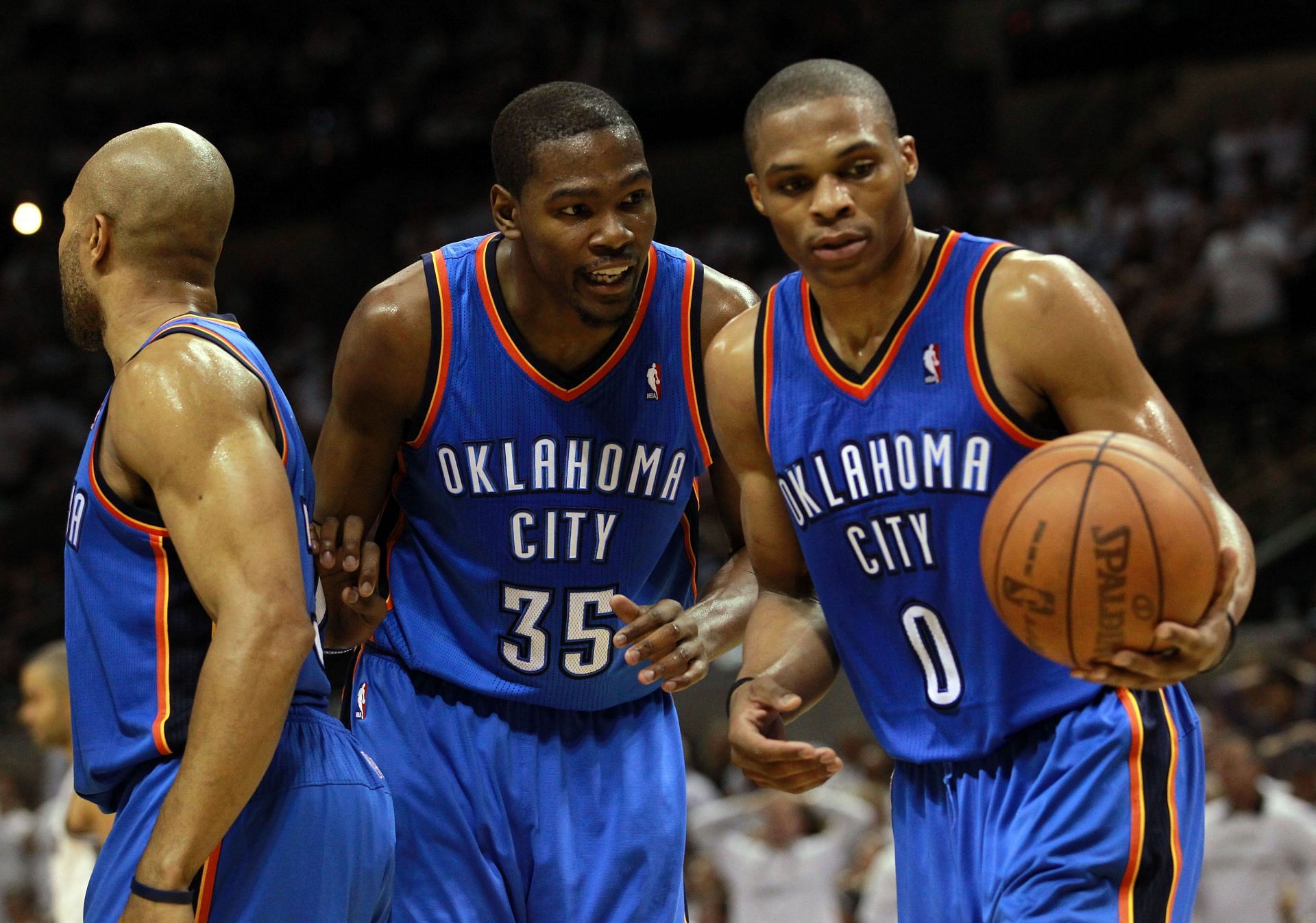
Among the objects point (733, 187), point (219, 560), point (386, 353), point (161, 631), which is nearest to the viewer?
point (219, 560)

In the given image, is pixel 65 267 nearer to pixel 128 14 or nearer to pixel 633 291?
pixel 633 291

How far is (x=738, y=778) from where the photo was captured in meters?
10.2

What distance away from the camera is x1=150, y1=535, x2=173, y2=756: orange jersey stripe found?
9.67ft

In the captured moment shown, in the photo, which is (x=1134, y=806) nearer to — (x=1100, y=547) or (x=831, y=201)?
(x=1100, y=547)

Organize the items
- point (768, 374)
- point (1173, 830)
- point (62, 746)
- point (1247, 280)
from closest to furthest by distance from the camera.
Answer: point (1173, 830) → point (768, 374) → point (62, 746) → point (1247, 280)

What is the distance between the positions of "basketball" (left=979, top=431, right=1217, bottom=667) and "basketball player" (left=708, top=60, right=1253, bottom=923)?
223 mm

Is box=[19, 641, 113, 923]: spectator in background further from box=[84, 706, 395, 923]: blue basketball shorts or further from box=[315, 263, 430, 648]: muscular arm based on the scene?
box=[84, 706, 395, 923]: blue basketball shorts

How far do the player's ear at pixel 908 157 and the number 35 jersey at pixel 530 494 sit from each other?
2.45 feet

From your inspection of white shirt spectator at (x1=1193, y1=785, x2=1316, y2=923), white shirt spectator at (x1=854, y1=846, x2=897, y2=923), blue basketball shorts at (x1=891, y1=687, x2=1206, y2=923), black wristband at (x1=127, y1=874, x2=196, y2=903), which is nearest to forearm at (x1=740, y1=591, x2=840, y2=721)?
blue basketball shorts at (x1=891, y1=687, x2=1206, y2=923)

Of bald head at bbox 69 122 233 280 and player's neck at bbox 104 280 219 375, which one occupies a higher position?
bald head at bbox 69 122 233 280

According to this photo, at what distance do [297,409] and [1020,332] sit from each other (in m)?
11.7

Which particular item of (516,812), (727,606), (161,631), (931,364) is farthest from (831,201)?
(516,812)

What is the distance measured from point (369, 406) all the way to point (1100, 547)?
1.81 m

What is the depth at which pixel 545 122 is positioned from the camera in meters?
3.68
